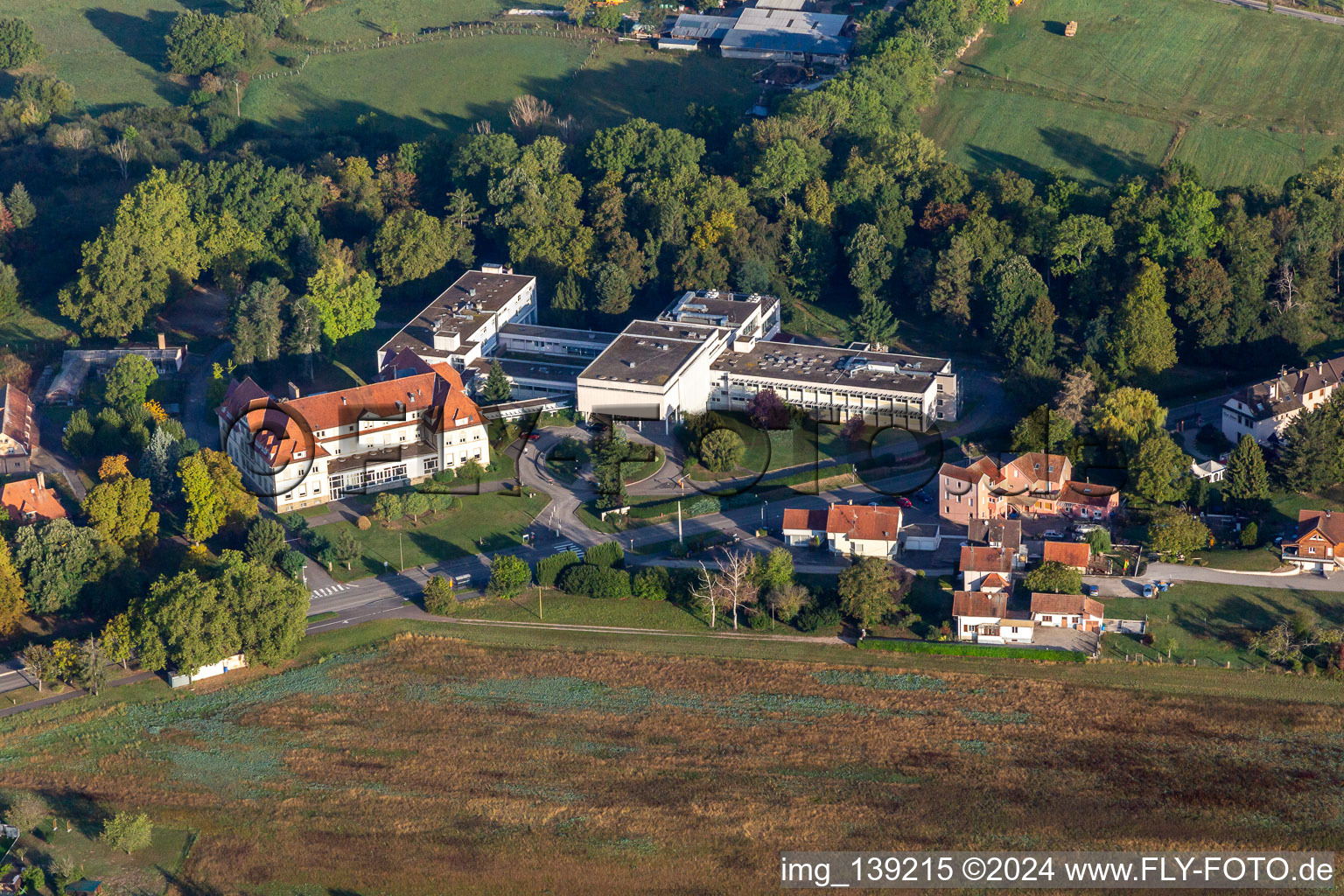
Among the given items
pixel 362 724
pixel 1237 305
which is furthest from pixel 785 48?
pixel 362 724

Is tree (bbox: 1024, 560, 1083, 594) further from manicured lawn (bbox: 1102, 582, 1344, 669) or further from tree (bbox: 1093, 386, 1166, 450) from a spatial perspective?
tree (bbox: 1093, 386, 1166, 450)

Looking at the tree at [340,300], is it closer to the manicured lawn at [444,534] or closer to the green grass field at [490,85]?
A: the manicured lawn at [444,534]

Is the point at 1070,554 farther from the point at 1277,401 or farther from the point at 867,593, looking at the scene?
the point at 1277,401

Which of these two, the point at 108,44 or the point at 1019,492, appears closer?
the point at 1019,492

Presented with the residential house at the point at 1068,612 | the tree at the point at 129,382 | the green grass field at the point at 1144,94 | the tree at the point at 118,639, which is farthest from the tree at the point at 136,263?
the residential house at the point at 1068,612

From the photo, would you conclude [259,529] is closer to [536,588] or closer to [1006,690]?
[536,588]

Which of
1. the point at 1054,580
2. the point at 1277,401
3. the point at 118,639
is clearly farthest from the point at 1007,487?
the point at 118,639
